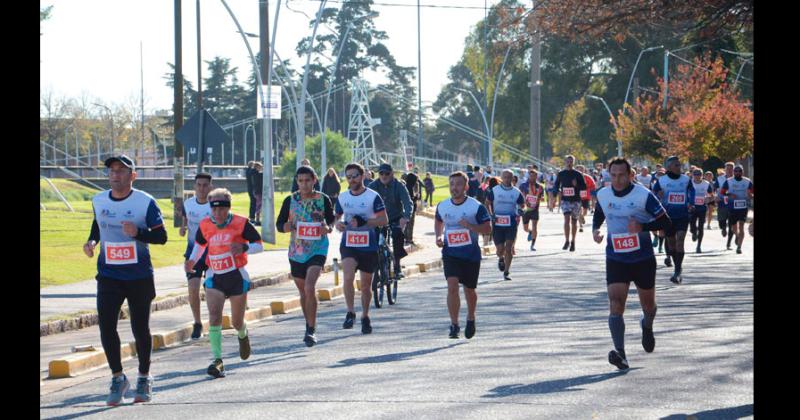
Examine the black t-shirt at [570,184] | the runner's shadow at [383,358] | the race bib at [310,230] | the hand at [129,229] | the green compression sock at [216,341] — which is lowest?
the runner's shadow at [383,358]

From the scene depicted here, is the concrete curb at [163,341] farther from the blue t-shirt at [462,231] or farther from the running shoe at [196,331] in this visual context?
the blue t-shirt at [462,231]

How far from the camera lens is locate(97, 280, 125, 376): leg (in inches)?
362

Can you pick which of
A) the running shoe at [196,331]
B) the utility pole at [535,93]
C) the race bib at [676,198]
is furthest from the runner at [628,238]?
the utility pole at [535,93]

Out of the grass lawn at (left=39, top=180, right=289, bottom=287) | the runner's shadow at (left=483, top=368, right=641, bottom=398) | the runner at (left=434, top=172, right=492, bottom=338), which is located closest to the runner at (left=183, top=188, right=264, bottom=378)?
the runner's shadow at (left=483, top=368, right=641, bottom=398)

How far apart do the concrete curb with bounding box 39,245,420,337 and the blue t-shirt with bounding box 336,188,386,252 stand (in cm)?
296

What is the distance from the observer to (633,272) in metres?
10.9

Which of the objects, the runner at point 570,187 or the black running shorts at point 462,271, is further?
the runner at point 570,187

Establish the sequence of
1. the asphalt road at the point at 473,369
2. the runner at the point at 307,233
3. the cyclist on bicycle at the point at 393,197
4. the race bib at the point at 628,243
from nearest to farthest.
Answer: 1. the asphalt road at the point at 473,369
2. the race bib at the point at 628,243
3. the runner at the point at 307,233
4. the cyclist on bicycle at the point at 393,197

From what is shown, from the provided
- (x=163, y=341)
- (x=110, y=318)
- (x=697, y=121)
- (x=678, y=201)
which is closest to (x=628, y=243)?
(x=110, y=318)

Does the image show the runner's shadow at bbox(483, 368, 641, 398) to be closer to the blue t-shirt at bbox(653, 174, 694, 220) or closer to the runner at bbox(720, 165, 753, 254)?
the blue t-shirt at bbox(653, 174, 694, 220)

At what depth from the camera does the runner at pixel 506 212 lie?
19859 mm

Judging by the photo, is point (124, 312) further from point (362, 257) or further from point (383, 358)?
point (383, 358)

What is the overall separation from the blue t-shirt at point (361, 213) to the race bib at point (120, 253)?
173 inches
